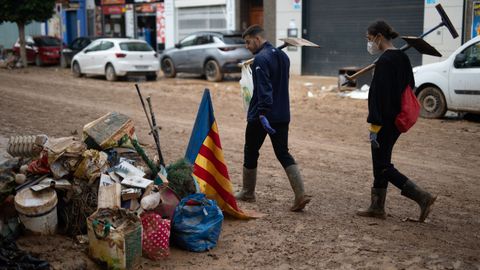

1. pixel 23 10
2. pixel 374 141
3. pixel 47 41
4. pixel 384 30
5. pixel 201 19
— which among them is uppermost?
pixel 23 10

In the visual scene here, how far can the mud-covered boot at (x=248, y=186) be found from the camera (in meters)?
6.72

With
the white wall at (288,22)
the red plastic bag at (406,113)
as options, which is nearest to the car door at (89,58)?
the white wall at (288,22)

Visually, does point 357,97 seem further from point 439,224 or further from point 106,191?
point 106,191

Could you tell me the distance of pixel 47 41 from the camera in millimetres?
29797

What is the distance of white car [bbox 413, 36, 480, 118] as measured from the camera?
12.3 m

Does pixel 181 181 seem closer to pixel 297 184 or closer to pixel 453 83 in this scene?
pixel 297 184

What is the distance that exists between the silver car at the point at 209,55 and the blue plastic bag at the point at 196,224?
49.4 feet

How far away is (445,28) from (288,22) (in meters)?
7.04

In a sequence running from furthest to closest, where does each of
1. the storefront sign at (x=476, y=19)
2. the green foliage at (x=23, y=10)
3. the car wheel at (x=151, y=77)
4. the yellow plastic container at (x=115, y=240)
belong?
the green foliage at (x=23, y=10) → the car wheel at (x=151, y=77) → the storefront sign at (x=476, y=19) → the yellow plastic container at (x=115, y=240)

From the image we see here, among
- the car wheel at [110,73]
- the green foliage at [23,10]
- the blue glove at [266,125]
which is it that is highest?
the green foliage at [23,10]

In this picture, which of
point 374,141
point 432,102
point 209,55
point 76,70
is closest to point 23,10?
point 76,70

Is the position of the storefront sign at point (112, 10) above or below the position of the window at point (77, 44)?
above

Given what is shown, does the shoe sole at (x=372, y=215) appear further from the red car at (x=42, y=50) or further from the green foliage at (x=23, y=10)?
the red car at (x=42, y=50)


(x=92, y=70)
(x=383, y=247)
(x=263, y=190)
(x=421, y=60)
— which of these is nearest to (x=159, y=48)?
(x=92, y=70)
